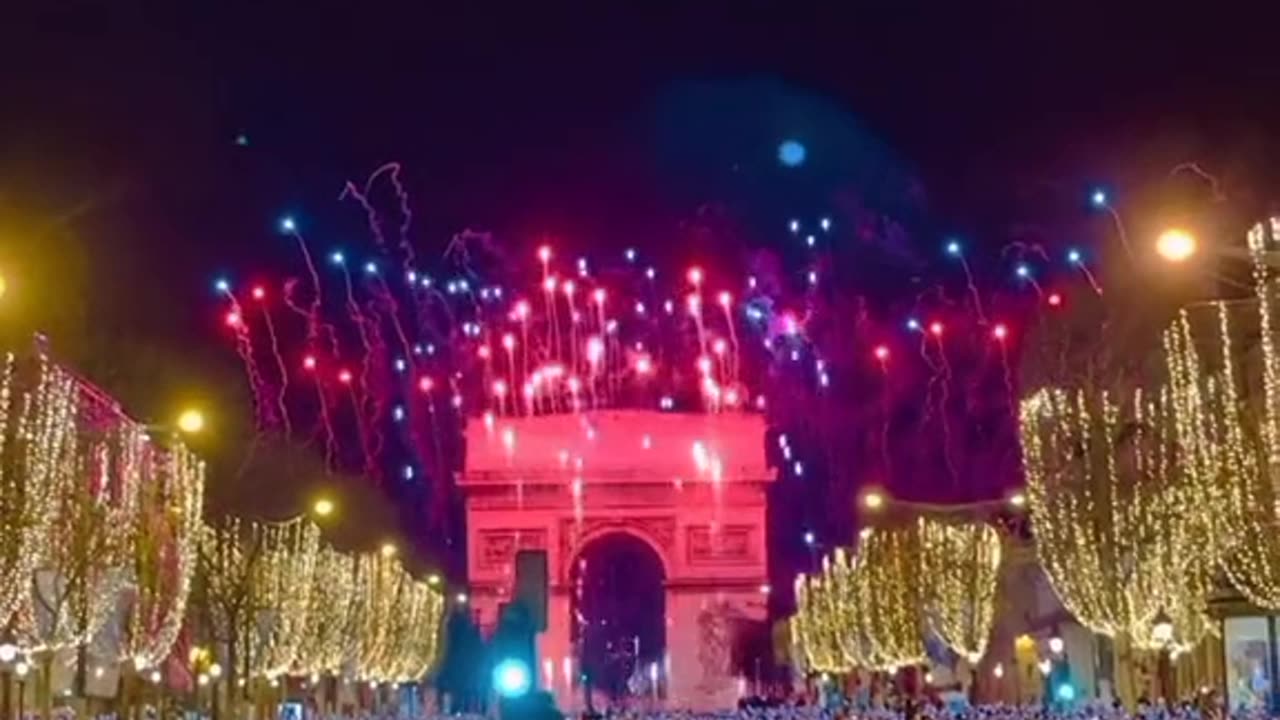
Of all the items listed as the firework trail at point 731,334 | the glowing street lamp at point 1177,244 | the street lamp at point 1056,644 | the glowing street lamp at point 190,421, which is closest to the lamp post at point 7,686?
the glowing street lamp at point 190,421

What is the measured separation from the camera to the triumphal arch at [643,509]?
116250mm

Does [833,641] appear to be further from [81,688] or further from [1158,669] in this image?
[81,688]

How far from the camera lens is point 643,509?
11731cm

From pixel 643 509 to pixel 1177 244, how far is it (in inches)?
4028

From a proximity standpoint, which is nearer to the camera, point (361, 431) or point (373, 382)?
point (373, 382)

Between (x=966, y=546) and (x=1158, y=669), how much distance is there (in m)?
11.9

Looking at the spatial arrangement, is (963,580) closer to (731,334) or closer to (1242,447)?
(731,334)

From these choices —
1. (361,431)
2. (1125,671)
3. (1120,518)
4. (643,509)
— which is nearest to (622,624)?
(643,509)

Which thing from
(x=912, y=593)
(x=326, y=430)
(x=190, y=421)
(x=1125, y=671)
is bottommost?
(x=1125, y=671)

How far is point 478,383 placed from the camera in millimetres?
114188

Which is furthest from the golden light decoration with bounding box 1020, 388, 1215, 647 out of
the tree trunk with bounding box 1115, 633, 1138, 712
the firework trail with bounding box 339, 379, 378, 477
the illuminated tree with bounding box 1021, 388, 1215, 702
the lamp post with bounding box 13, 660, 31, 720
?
the firework trail with bounding box 339, 379, 378, 477

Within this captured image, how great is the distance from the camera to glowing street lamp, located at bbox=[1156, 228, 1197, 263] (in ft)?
50.7

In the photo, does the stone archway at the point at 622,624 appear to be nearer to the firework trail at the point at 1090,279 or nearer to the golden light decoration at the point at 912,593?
the golden light decoration at the point at 912,593

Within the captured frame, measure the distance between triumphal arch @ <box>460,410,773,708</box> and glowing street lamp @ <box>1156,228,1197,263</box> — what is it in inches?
3978
